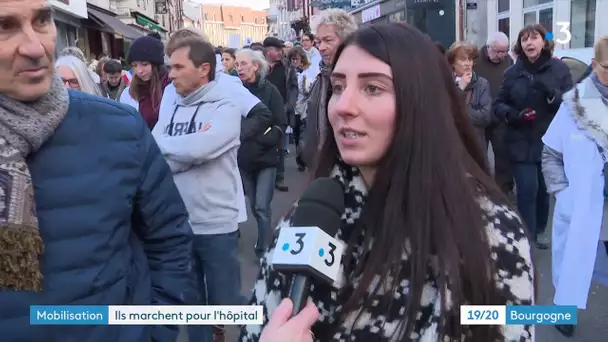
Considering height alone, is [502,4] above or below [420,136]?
above

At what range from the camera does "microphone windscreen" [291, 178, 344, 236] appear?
1.46 m

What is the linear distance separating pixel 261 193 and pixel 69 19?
19.8 metres

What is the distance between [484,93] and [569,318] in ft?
16.0

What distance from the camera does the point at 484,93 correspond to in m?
6.52

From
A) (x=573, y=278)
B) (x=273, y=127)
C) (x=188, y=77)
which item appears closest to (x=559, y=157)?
(x=573, y=278)

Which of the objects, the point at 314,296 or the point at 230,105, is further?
the point at 230,105

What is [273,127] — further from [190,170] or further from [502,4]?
[502,4]

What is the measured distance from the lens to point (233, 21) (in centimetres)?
13250

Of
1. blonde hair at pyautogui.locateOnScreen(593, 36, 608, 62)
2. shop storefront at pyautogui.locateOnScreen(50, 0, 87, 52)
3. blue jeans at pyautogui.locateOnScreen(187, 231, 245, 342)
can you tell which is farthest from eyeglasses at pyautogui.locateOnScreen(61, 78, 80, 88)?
shop storefront at pyautogui.locateOnScreen(50, 0, 87, 52)

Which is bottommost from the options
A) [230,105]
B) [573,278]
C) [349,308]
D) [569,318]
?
[573,278]

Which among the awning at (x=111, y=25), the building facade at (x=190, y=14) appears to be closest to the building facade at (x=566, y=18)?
the awning at (x=111, y=25)

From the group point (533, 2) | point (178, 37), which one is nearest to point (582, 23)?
point (533, 2)

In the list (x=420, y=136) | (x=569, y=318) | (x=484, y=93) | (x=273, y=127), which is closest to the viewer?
(x=420, y=136)

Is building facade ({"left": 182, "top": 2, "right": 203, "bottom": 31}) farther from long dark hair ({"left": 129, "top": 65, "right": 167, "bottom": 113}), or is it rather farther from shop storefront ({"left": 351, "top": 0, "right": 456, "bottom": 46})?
long dark hair ({"left": 129, "top": 65, "right": 167, "bottom": 113})
